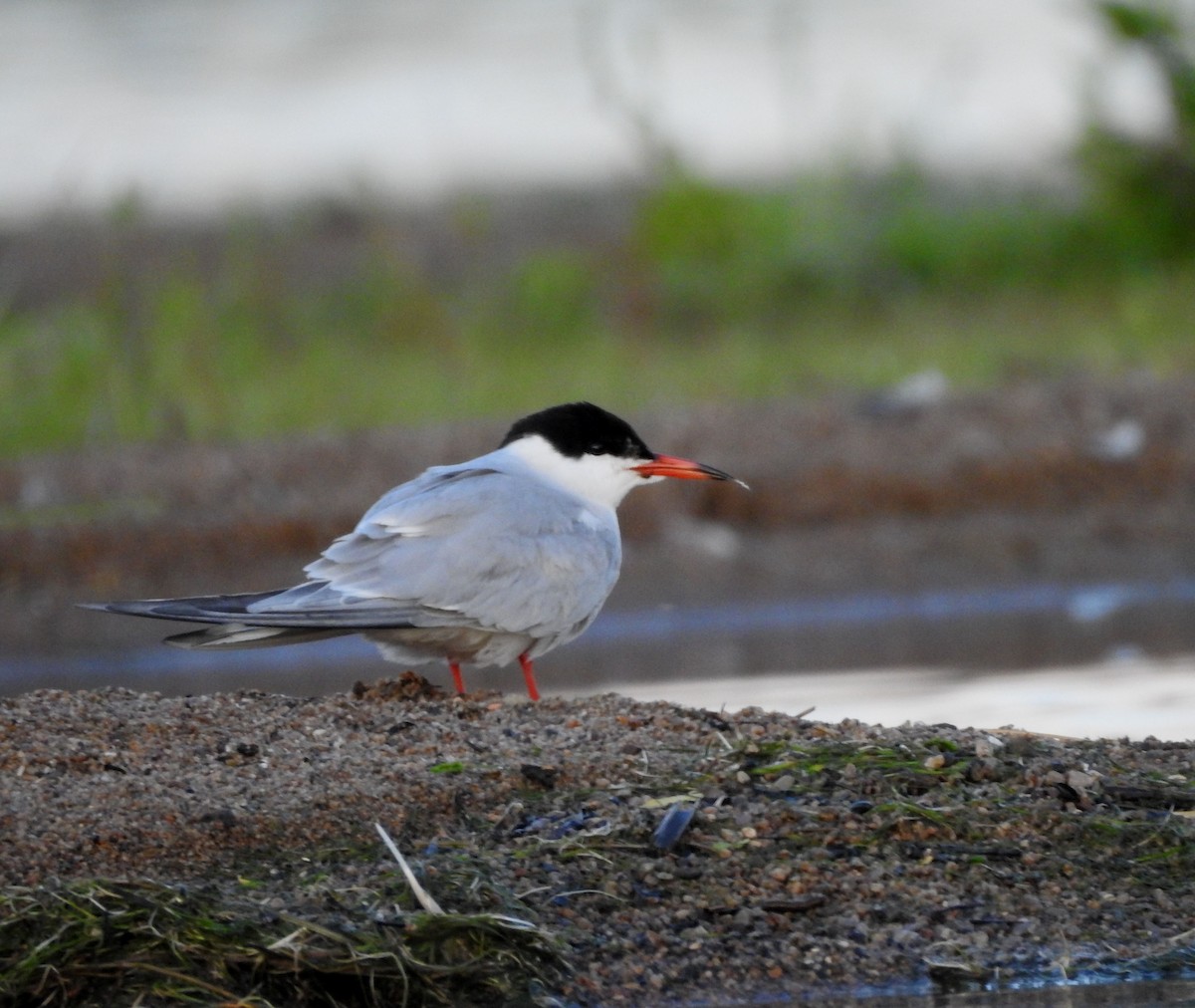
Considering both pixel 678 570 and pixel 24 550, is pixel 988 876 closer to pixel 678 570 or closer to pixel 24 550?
pixel 678 570

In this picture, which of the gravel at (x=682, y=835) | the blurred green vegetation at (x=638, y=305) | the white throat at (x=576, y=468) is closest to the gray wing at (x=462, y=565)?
the white throat at (x=576, y=468)

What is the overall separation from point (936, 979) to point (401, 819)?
1194 millimetres

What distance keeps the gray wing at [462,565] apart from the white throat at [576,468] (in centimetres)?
47

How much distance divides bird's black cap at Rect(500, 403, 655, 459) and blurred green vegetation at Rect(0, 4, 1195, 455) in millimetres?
3920

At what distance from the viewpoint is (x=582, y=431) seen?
6.33 meters

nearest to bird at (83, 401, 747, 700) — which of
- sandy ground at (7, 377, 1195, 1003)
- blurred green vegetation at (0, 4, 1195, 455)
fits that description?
sandy ground at (7, 377, 1195, 1003)

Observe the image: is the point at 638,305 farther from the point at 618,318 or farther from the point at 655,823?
the point at 655,823

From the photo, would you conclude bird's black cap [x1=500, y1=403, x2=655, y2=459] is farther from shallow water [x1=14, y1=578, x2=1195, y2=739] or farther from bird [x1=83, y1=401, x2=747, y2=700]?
shallow water [x1=14, y1=578, x2=1195, y2=739]

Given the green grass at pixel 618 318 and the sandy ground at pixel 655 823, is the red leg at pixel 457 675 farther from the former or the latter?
the green grass at pixel 618 318

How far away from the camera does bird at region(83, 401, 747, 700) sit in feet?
17.8

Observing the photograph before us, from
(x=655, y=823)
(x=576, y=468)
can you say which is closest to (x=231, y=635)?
(x=576, y=468)

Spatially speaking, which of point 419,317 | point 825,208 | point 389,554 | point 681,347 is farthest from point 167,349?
point 389,554

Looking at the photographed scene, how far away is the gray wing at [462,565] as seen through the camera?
5.52m

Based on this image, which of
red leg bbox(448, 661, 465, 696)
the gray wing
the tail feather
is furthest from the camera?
red leg bbox(448, 661, 465, 696)
